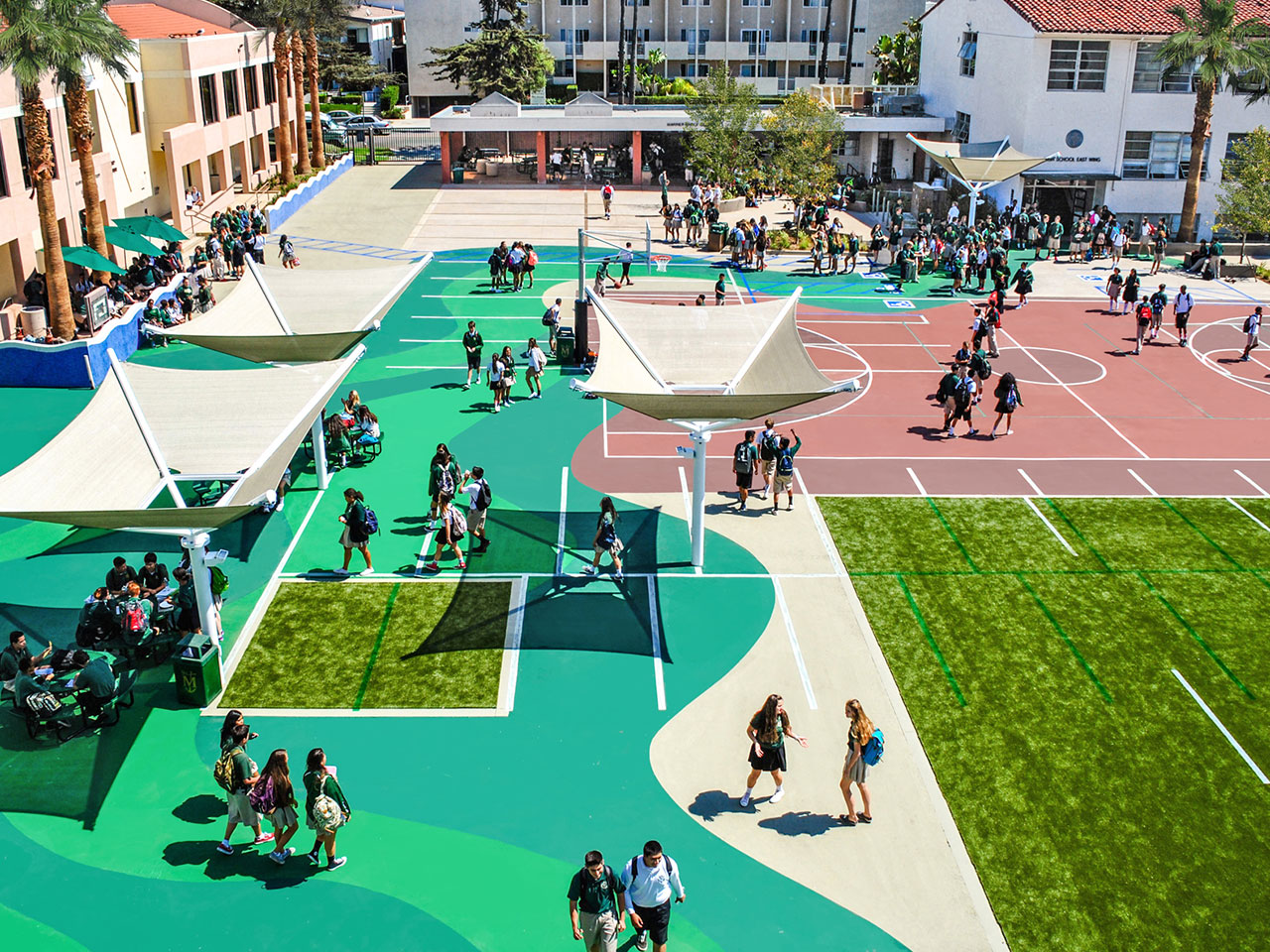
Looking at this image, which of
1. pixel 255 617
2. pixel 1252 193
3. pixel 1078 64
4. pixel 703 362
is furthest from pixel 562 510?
pixel 1078 64

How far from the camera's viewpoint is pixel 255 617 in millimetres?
19094

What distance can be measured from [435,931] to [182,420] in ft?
36.2

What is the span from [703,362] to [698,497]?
4406 mm

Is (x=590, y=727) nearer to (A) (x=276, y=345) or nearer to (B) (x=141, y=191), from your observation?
(A) (x=276, y=345)

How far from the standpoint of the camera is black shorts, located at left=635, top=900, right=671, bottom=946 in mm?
11883

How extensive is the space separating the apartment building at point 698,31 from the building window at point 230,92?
119ft

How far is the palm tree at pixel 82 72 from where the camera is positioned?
104 feet

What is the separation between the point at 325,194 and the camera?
185ft

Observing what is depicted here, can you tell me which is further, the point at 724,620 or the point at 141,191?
the point at 141,191

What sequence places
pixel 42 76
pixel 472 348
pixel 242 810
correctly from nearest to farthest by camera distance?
pixel 242 810 < pixel 472 348 < pixel 42 76

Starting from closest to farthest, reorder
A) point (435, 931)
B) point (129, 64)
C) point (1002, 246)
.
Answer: point (435, 931), point (129, 64), point (1002, 246)

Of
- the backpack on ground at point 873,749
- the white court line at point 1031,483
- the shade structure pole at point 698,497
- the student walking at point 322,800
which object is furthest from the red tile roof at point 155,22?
the backpack on ground at point 873,749

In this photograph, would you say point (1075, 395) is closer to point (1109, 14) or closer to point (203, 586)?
point (203, 586)

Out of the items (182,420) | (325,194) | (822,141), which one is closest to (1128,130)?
(822,141)
